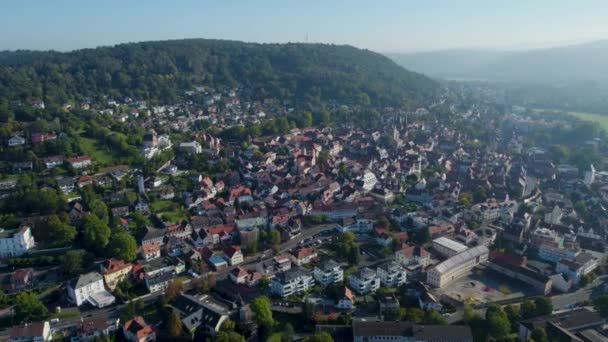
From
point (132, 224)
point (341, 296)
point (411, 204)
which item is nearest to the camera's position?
point (341, 296)

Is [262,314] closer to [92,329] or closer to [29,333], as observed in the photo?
[92,329]

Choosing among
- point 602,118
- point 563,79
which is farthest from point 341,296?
point 563,79

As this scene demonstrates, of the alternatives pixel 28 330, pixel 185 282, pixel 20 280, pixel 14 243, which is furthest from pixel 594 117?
pixel 28 330

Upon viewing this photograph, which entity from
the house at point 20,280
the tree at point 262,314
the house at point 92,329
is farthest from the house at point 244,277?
the house at point 20,280

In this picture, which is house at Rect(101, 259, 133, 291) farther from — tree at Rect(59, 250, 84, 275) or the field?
the field

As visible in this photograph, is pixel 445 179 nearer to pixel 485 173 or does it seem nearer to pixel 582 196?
pixel 485 173

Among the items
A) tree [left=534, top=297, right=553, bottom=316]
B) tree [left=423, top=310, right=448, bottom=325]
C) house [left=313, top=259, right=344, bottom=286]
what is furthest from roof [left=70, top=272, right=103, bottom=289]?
tree [left=534, top=297, right=553, bottom=316]
